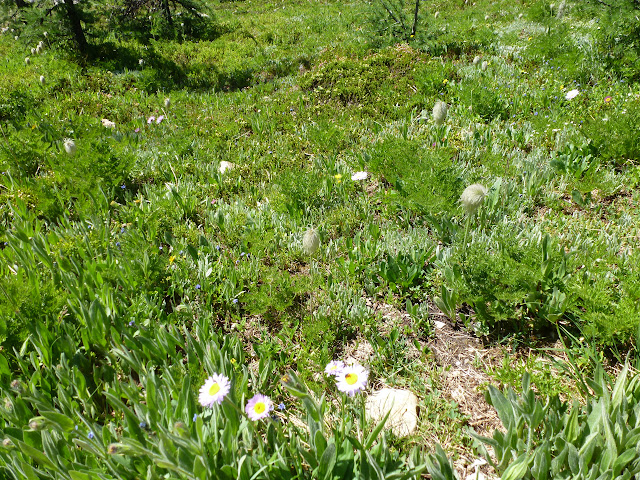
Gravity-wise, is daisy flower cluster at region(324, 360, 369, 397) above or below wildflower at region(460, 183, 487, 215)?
below

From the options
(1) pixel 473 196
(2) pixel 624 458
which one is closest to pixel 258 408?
(2) pixel 624 458

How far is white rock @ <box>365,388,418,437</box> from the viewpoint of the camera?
217 centimetres

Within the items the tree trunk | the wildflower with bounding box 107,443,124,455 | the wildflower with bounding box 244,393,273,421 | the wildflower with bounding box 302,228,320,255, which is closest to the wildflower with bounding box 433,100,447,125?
the wildflower with bounding box 302,228,320,255

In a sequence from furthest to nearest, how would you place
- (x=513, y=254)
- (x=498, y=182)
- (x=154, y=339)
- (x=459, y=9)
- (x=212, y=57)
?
(x=459, y=9) < (x=212, y=57) < (x=498, y=182) < (x=513, y=254) < (x=154, y=339)

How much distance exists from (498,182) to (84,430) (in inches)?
144

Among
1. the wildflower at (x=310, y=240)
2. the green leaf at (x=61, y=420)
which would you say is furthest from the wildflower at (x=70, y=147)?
the green leaf at (x=61, y=420)

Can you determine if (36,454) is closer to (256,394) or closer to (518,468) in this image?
(256,394)

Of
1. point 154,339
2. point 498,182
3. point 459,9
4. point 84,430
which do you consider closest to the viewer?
point 84,430

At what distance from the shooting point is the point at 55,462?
1750mm

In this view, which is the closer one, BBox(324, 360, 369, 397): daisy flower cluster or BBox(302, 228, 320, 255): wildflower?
BBox(324, 360, 369, 397): daisy flower cluster

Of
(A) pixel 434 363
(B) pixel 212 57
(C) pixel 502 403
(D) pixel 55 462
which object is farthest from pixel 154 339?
(B) pixel 212 57

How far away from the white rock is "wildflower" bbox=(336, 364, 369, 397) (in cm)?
25

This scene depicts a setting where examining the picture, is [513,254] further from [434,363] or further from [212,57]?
[212,57]

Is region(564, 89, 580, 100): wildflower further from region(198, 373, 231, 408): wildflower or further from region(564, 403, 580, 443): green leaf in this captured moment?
region(198, 373, 231, 408): wildflower
